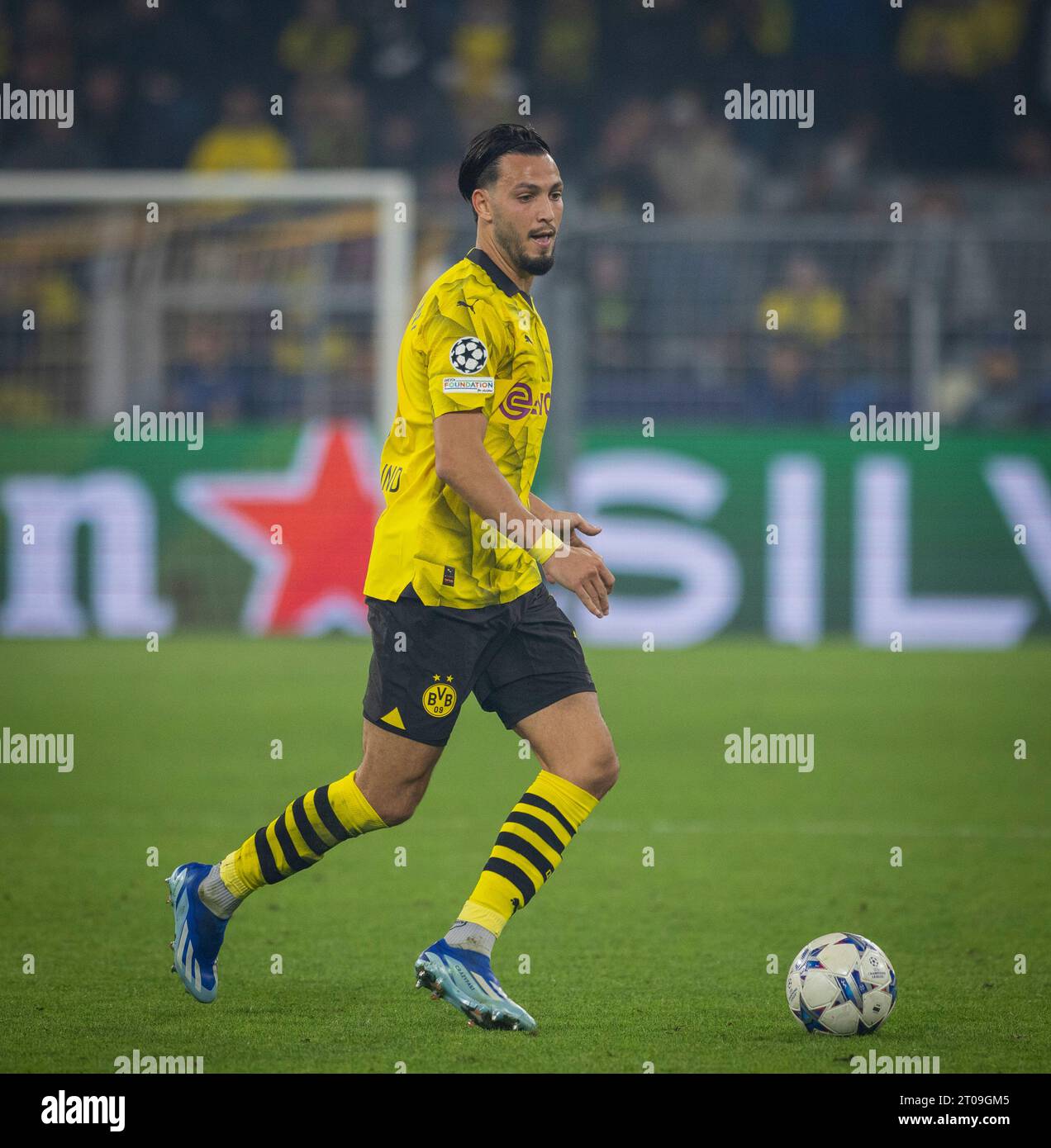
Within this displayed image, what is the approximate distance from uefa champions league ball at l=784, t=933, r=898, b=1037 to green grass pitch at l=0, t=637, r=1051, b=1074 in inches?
2.2

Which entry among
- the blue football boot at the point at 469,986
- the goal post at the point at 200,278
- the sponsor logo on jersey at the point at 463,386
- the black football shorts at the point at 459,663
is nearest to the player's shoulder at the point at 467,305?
the sponsor logo on jersey at the point at 463,386

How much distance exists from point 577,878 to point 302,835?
206cm

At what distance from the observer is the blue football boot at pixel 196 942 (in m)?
4.35

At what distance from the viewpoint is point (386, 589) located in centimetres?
429

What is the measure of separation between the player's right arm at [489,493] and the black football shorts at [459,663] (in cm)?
24

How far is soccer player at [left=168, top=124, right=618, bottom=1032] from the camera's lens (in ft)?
13.7

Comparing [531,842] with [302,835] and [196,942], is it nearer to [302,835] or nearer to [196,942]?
[302,835]

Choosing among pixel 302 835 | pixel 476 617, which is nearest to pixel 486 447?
pixel 476 617

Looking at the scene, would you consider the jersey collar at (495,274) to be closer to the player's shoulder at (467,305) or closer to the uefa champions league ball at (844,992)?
the player's shoulder at (467,305)

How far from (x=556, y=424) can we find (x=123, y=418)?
298 cm

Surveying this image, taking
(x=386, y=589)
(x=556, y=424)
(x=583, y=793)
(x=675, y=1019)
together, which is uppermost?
(x=556, y=424)

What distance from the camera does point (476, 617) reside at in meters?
4.26

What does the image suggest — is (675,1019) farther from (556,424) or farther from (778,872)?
(556,424)

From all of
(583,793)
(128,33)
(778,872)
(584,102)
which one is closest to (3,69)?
(128,33)
